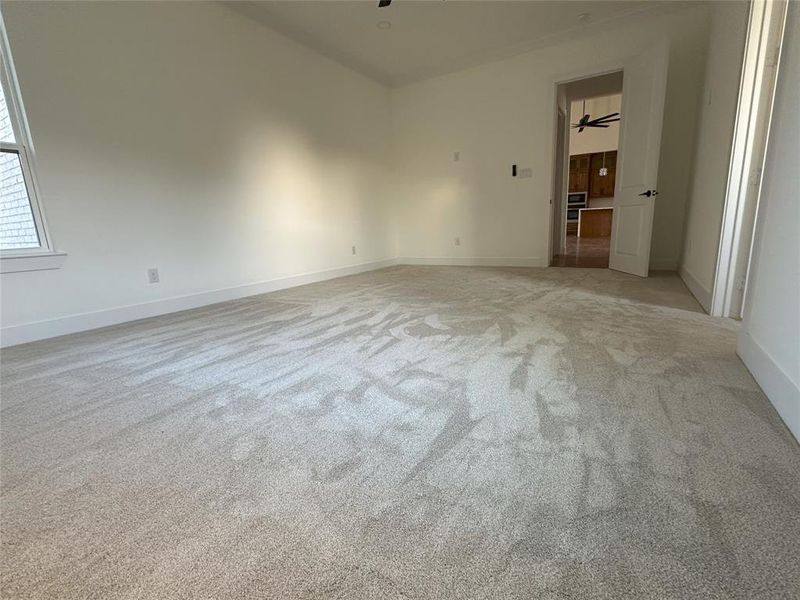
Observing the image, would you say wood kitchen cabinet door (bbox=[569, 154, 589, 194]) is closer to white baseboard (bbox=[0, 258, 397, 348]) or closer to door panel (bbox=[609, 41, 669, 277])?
door panel (bbox=[609, 41, 669, 277])

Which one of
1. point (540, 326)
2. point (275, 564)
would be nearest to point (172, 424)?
point (275, 564)

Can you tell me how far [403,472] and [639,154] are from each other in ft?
14.5

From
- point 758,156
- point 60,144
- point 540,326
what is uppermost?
point 60,144

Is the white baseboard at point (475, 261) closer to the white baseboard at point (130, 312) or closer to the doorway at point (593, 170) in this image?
the white baseboard at point (130, 312)

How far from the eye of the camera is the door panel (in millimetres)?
3589

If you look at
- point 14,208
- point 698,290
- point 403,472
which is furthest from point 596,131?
point 14,208

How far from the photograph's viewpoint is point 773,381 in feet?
4.17

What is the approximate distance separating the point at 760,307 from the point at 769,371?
30cm

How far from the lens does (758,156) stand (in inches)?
83.8

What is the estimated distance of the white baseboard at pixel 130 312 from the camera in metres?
2.30

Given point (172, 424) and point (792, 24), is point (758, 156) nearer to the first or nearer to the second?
point (792, 24)

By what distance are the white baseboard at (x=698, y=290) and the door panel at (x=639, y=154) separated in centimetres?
42

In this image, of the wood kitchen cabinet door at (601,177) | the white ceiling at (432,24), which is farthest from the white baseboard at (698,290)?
the wood kitchen cabinet door at (601,177)

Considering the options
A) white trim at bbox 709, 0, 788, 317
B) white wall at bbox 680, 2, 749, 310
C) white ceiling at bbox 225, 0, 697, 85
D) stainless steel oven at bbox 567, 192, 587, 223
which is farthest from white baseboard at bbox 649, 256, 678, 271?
stainless steel oven at bbox 567, 192, 587, 223
